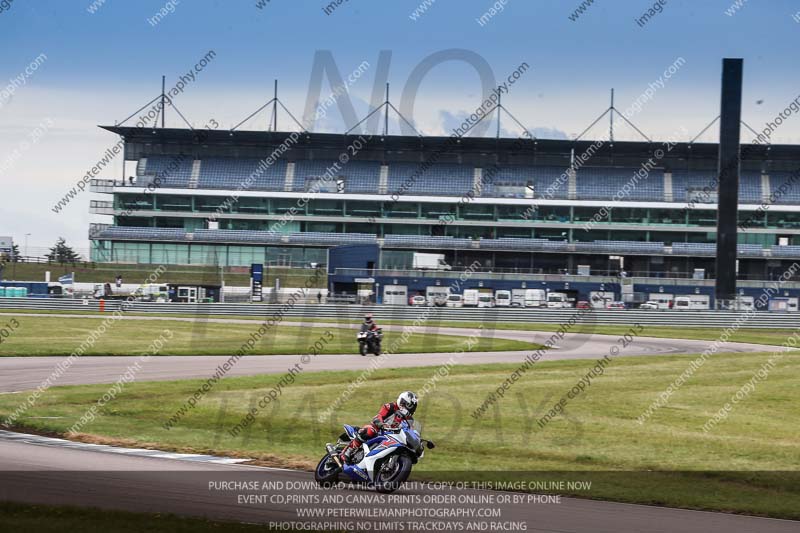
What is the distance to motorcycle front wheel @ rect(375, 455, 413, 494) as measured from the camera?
13.4m

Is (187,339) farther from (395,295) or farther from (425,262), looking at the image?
(425,262)

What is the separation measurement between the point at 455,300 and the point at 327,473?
67225 millimetres

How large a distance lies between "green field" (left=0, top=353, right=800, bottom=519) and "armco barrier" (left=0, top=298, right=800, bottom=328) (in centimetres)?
3405

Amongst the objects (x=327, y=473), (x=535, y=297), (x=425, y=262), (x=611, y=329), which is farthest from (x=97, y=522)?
(x=425, y=262)

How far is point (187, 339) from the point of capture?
1747 inches

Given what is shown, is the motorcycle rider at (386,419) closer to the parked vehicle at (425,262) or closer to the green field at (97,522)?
the green field at (97,522)

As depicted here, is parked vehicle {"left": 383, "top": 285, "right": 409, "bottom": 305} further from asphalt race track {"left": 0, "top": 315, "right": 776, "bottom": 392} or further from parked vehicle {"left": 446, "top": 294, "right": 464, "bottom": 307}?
asphalt race track {"left": 0, "top": 315, "right": 776, "bottom": 392}

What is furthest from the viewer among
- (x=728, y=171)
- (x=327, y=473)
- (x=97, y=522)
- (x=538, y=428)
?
Answer: (x=728, y=171)

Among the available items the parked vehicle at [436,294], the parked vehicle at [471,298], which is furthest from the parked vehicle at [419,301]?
the parked vehicle at [471,298]

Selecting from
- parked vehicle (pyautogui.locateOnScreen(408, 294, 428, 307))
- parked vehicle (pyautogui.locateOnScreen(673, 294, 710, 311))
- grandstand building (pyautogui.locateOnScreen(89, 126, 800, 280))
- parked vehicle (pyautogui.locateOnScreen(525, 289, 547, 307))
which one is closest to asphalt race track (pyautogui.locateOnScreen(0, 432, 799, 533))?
parked vehicle (pyautogui.locateOnScreen(408, 294, 428, 307))

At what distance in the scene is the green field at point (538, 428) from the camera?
52.8 feet

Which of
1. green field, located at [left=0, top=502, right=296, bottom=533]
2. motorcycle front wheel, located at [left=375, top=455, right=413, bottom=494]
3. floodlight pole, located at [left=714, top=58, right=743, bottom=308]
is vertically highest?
floodlight pole, located at [left=714, top=58, right=743, bottom=308]

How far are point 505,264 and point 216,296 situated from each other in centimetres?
3638

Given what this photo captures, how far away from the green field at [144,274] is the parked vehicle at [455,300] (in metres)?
11.6
